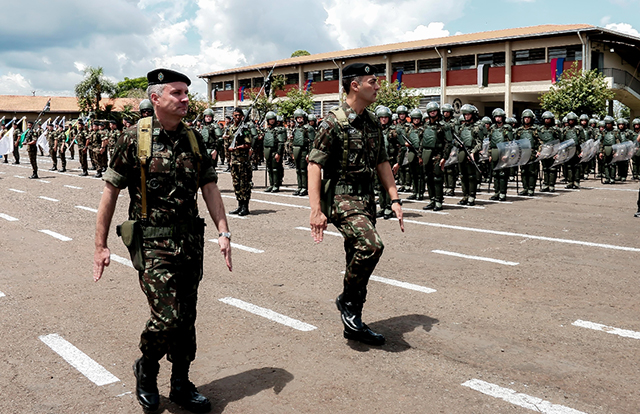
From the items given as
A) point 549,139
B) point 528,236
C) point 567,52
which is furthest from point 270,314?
point 567,52

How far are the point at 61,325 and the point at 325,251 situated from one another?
12.9ft

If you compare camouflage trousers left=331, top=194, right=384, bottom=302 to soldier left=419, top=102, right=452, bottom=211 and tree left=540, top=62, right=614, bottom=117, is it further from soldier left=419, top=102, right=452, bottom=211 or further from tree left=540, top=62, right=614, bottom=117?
tree left=540, top=62, right=614, bottom=117

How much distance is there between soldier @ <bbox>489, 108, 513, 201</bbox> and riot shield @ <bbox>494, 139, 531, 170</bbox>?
4.2 inches

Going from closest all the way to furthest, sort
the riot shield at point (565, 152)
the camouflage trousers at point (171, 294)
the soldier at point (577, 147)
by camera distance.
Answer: the camouflage trousers at point (171, 294), the riot shield at point (565, 152), the soldier at point (577, 147)

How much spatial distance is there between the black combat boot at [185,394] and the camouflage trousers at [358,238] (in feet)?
4.82

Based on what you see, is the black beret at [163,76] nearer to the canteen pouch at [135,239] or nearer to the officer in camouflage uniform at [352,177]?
the canteen pouch at [135,239]

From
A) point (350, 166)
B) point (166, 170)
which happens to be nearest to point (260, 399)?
point (166, 170)

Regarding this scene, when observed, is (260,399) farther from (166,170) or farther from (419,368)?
(166,170)

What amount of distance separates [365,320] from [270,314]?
83 cm

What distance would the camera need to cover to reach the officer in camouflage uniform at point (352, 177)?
473 cm

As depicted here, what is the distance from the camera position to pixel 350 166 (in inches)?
190

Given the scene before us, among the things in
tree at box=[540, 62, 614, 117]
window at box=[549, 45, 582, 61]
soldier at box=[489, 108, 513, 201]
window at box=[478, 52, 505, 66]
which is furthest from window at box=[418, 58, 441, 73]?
soldier at box=[489, 108, 513, 201]

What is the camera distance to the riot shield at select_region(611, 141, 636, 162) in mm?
19344

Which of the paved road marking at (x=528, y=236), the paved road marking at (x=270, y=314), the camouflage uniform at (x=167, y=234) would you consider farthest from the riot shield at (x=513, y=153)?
the camouflage uniform at (x=167, y=234)
